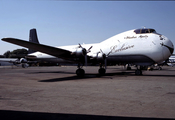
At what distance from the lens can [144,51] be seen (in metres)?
17.3

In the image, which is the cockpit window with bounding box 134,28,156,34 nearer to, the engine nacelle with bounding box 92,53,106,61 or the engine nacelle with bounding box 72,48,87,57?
the engine nacelle with bounding box 92,53,106,61

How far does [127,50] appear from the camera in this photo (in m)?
18.1

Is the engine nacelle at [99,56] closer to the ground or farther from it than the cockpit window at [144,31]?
closer to the ground

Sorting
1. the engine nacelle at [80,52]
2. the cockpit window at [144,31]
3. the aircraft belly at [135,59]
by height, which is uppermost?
the cockpit window at [144,31]

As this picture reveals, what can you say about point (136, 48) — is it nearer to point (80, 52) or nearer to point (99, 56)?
point (99, 56)

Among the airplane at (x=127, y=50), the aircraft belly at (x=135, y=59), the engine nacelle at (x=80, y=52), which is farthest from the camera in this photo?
the aircraft belly at (x=135, y=59)

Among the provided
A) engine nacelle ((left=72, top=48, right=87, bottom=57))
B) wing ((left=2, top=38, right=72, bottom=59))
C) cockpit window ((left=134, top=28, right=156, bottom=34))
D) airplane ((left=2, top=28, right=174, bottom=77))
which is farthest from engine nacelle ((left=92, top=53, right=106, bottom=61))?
cockpit window ((left=134, top=28, right=156, bottom=34))

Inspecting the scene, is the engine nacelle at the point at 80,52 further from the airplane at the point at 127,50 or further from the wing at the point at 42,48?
the wing at the point at 42,48

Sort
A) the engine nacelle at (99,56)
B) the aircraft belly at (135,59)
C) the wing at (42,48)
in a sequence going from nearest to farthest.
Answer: the wing at (42,48) < the aircraft belly at (135,59) < the engine nacelle at (99,56)

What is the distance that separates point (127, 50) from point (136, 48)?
3.09ft

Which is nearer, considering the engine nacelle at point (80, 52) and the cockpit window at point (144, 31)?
the engine nacelle at point (80, 52)

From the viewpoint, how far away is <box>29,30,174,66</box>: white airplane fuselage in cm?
1681

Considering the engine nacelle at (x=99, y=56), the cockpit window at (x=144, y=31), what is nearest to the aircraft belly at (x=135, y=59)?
the engine nacelle at (x=99, y=56)

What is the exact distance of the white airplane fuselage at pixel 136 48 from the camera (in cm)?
1681
